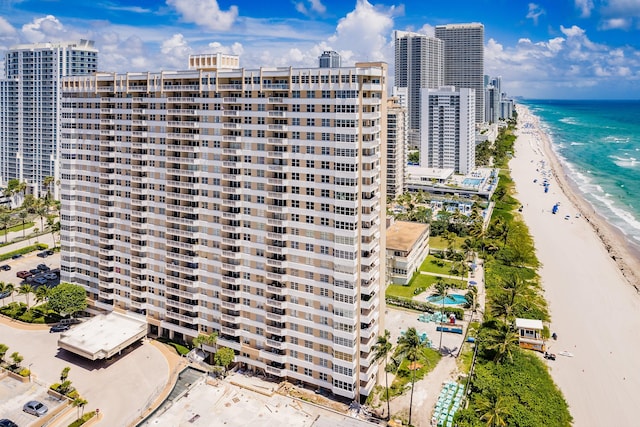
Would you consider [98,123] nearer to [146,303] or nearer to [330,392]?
[146,303]

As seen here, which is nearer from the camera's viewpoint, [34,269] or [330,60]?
[330,60]

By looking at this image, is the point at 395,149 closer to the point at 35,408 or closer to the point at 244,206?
the point at 244,206

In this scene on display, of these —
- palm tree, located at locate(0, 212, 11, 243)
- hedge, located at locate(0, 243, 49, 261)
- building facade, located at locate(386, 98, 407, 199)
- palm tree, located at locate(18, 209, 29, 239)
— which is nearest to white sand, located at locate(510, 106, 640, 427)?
building facade, located at locate(386, 98, 407, 199)

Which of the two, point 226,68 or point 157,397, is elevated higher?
point 226,68

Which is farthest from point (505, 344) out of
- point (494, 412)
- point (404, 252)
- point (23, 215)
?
point (23, 215)

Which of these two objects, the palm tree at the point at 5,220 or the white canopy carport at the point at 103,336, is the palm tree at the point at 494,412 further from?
the palm tree at the point at 5,220

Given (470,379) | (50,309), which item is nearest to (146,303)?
(50,309)

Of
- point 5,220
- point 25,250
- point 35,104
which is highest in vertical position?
point 35,104
